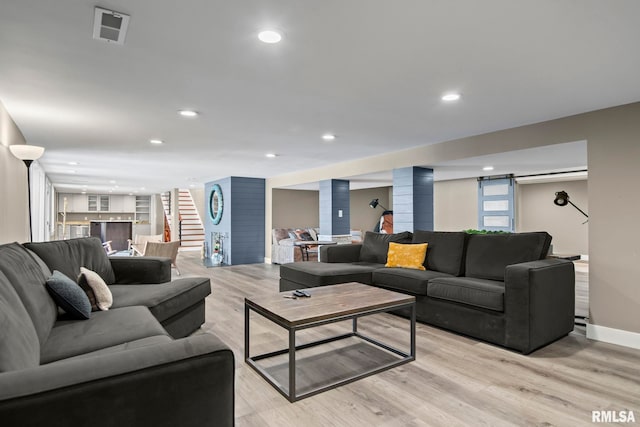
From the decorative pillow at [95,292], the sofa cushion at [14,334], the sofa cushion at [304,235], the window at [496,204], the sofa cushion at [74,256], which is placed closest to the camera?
the sofa cushion at [14,334]

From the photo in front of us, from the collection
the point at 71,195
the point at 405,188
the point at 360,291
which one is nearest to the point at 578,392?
the point at 360,291

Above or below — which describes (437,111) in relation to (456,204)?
above

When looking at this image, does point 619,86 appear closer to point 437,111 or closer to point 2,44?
point 437,111

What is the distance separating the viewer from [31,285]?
1913 millimetres

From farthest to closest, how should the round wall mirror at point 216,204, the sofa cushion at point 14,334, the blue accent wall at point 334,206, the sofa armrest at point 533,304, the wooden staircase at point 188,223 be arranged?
the wooden staircase at point 188,223 < the round wall mirror at point 216,204 < the blue accent wall at point 334,206 < the sofa armrest at point 533,304 < the sofa cushion at point 14,334

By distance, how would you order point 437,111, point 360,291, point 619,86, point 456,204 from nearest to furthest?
1. point 619,86
2. point 360,291
3. point 437,111
4. point 456,204

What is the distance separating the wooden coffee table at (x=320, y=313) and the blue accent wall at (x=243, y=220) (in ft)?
18.9

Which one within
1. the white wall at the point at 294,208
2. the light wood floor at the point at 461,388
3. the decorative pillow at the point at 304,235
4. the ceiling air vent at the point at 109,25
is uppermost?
the ceiling air vent at the point at 109,25

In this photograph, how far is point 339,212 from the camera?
7.36 metres

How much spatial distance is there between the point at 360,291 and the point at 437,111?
191 cm

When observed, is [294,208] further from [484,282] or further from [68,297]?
[68,297]

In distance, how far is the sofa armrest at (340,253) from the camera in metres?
4.94

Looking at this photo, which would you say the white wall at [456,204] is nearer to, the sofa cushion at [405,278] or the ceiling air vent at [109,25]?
the sofa cushion at [405,278]

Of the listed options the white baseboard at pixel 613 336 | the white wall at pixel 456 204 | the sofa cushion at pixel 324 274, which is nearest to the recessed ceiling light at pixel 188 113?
the sofa cushion at pixel 324 274
